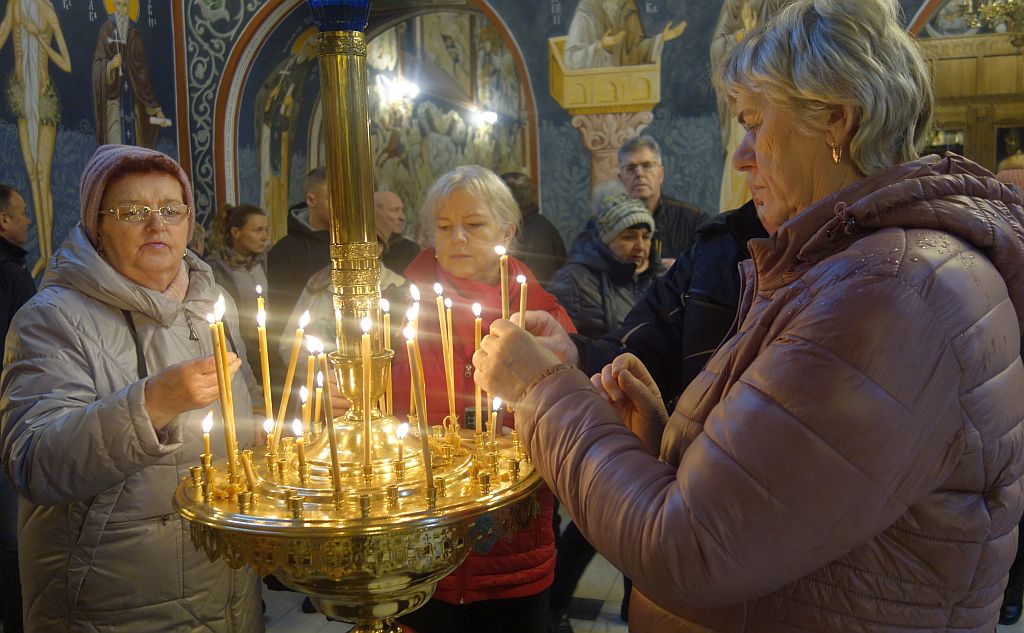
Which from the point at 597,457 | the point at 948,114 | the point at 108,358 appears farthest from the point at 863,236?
the point at 948,114

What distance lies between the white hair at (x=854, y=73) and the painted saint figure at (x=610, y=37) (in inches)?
216

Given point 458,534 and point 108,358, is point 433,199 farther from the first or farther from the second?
point 458,534

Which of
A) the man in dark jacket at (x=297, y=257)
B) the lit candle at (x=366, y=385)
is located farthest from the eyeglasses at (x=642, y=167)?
the lit candle at (x=366, y=385)

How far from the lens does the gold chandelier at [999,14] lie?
230 inches

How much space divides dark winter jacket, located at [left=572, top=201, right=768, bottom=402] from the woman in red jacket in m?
0.34

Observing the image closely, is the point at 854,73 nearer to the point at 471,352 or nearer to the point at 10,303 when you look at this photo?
the point at 471,352

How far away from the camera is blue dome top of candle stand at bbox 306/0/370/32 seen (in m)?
1.26

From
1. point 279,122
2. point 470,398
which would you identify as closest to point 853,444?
point 470,398

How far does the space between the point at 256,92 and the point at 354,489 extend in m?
7.06

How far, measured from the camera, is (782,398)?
3.49ft

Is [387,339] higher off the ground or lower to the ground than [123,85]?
lower

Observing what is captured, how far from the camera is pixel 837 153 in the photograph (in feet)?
4.16

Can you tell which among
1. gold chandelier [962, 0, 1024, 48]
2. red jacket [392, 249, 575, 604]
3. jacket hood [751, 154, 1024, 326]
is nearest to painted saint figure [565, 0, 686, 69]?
gold chandelier [962, 0, 1024, 48]

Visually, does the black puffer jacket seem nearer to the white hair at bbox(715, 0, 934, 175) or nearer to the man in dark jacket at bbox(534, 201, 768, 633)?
the man in dark jacket at bbox(534, 201, 768, 633)
